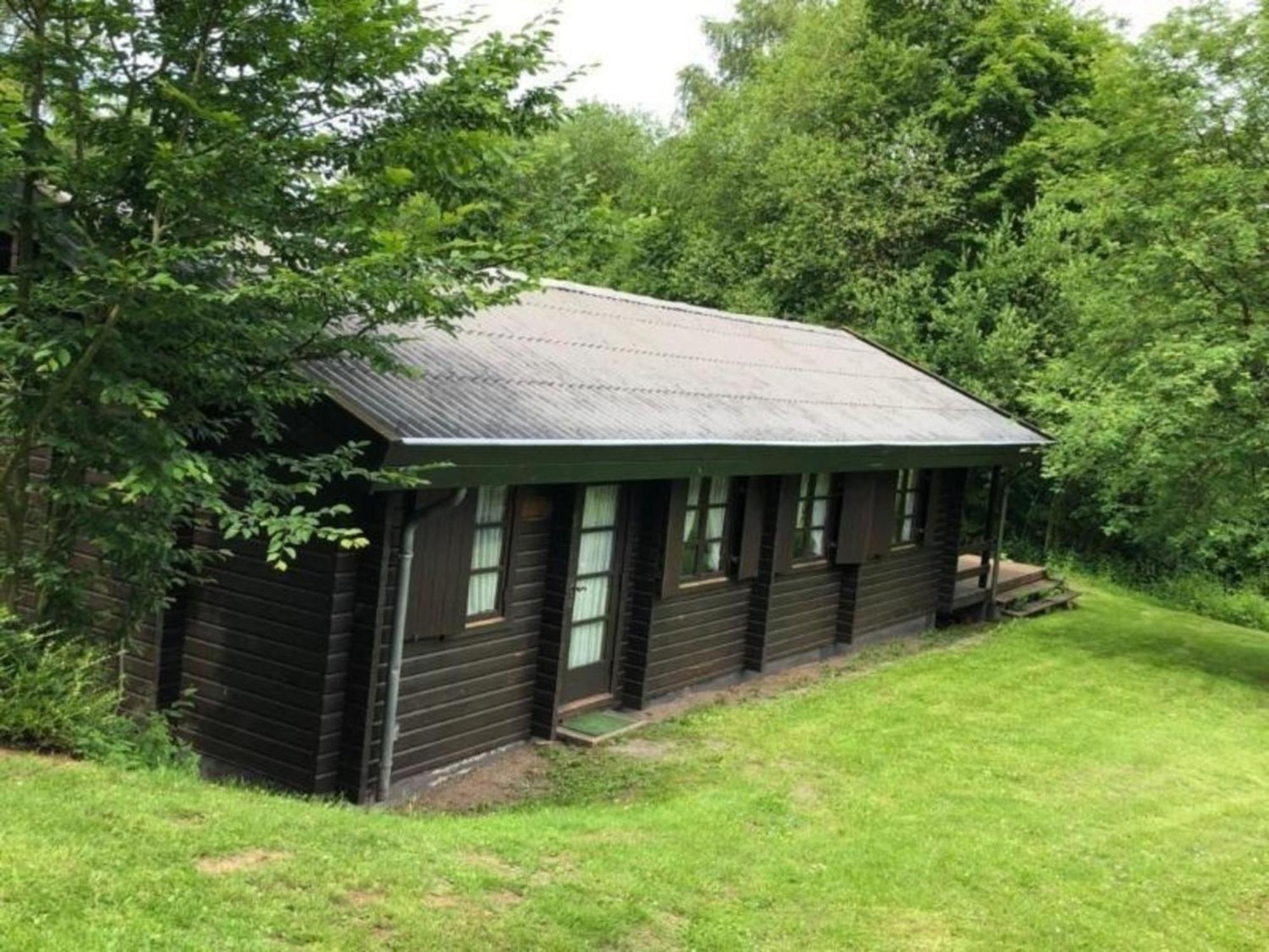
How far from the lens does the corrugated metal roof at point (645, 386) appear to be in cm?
714

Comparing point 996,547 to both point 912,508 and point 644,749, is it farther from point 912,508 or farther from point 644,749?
point 644,749

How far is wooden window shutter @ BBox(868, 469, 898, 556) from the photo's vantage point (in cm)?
1317

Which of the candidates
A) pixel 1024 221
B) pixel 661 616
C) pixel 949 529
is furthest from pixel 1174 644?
pixel 1024 221

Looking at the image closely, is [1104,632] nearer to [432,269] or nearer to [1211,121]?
[1211,121]

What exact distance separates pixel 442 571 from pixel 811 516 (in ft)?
19.1

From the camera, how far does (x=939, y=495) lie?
50.1ft

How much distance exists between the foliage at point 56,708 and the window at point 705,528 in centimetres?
520

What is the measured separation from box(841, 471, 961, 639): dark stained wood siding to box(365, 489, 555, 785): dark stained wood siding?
5571 mm

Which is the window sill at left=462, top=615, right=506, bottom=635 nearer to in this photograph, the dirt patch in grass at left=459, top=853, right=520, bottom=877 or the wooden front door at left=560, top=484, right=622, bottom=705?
the wooden front door at left=560, top=484, right=622, bottom=705

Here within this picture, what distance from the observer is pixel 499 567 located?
328 inches

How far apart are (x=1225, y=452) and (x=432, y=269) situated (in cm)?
1071

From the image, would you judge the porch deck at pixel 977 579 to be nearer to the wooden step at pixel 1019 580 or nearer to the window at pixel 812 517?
the wooden step at pixel 1019 580

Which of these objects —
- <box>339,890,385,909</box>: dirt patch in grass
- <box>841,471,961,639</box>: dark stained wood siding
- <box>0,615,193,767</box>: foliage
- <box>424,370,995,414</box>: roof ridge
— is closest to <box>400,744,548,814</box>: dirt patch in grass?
<box>0,615,193,767</box>: foliage

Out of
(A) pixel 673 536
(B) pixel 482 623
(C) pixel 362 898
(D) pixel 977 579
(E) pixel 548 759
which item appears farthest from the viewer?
(D) pixel 977 579
